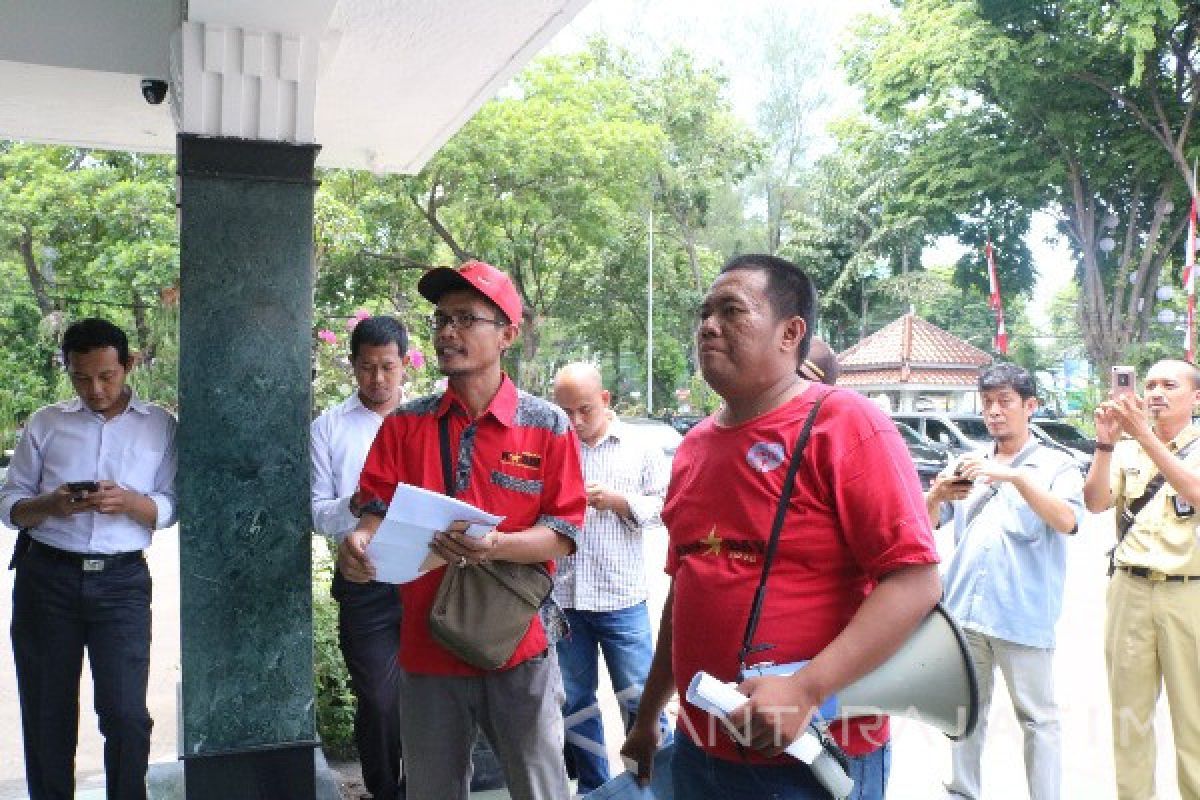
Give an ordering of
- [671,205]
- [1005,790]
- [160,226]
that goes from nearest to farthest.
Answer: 1. [1005,790]
2. [160,226]
3. [671,205]

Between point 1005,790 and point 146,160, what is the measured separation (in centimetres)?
1498

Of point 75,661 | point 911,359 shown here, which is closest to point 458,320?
point 75,661

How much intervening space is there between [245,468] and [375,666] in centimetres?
104

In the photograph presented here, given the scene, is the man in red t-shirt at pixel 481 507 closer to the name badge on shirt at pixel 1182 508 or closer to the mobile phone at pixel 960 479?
the mobile phone at pixel 960 479

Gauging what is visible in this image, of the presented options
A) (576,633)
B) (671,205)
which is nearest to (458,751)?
(576,633)

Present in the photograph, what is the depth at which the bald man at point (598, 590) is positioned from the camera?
402 centimetres

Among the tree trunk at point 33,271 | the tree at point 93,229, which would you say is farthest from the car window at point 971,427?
the tree trunk at point 33,271

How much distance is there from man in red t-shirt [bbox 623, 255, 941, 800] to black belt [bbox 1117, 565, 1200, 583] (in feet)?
7.31

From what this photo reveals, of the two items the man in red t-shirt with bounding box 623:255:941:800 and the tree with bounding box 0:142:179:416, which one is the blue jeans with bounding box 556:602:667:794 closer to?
the man in red t-shirt with bounding box 623:255:941:800

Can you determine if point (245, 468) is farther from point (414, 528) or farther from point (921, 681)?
point (921, 681)

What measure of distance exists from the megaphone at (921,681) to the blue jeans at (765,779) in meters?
0.14

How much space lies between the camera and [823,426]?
73.1 inches

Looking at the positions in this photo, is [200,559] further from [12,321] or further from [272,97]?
[12,321]

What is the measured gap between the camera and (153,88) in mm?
4230
